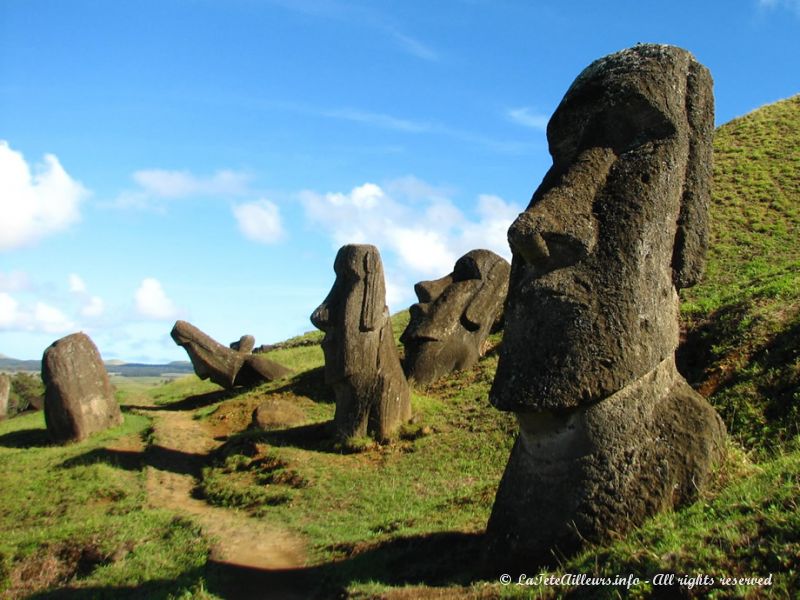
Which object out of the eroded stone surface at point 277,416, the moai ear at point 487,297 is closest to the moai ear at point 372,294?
the eroded stone surface at point 277,416

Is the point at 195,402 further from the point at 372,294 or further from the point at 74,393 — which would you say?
the point at 372,294

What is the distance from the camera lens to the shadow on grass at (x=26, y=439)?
1873cm

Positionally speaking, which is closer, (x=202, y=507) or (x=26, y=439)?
(x=202, y=507)

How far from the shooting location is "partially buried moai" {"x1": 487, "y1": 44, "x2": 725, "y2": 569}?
5973 mm

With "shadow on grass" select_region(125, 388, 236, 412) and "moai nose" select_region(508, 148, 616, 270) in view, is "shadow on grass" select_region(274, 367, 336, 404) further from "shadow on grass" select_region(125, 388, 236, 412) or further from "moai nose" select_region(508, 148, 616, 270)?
"moai nose" select_region(508, 148, 616, 270)

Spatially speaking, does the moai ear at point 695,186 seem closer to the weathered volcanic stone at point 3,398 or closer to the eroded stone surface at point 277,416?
the eroded stone surface at point 277,416

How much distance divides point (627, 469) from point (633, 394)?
1.88 feet

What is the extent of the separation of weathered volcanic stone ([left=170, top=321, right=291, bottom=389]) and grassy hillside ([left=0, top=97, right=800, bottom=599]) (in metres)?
1.49

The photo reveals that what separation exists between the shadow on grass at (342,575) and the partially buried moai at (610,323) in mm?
620

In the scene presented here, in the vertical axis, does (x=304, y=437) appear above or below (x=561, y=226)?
below

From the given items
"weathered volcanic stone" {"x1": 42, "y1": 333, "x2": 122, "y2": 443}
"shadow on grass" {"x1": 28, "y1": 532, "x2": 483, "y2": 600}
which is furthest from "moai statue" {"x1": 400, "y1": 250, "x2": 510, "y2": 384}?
"shadow on grass" {"x1": 28, "y1": 532, "x2": 483, "y2": 600}

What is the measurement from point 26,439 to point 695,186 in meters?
17.6

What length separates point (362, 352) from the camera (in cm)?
1477

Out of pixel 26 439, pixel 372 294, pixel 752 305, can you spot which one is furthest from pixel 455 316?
pixel 26 439
